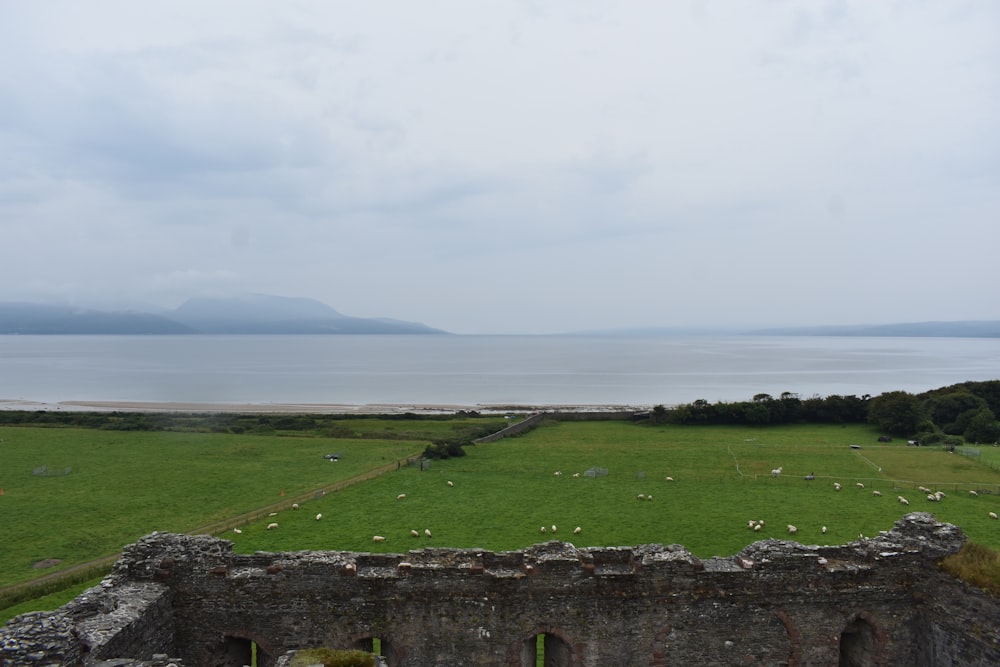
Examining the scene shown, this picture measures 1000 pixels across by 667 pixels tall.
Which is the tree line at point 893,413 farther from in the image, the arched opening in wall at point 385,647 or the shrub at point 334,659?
the shrub at point 334,659

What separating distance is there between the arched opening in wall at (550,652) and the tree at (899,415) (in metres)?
51.3

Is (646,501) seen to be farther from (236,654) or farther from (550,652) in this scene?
(236,654)

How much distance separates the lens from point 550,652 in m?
13.2

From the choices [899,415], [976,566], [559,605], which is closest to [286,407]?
[899,415]

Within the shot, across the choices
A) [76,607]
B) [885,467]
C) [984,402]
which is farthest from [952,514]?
[984,402]

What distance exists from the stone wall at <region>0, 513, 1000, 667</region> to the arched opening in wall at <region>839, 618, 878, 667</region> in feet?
0.16

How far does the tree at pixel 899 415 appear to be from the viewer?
51.7m

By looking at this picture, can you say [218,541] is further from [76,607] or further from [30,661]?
[30,661]

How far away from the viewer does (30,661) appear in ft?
29.4

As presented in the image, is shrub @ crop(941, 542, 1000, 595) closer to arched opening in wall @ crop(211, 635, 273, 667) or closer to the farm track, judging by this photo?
arched opening in wall @ crop(211, 635, 273, 667)

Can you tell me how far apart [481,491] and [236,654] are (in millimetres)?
19782

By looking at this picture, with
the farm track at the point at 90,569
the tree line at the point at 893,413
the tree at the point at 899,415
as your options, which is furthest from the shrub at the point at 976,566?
the tree at the point at 899,415

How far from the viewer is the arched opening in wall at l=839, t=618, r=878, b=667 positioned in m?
12.8

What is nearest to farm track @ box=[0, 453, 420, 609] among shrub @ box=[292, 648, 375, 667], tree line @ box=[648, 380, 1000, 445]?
shrub @ box=[292, 648, 375, 667]
